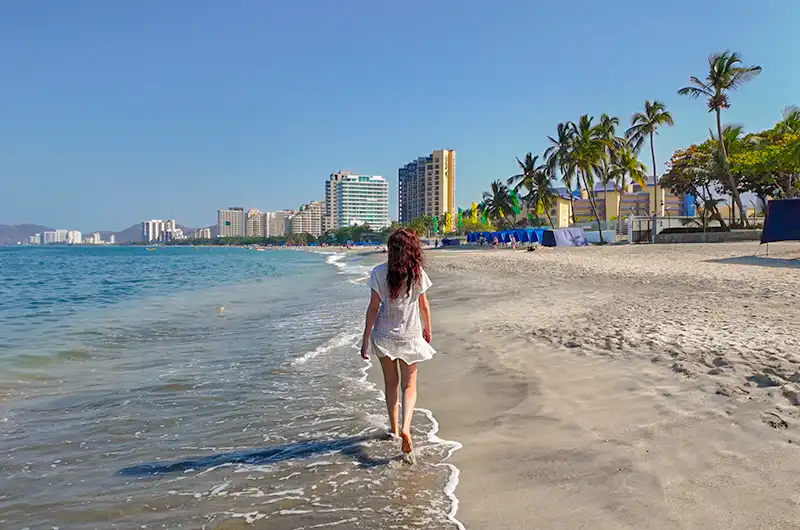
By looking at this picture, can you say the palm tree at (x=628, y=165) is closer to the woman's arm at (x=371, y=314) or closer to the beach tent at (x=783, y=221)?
the beach tent at (x=783, y=221)

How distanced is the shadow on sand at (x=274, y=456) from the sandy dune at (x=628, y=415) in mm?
726

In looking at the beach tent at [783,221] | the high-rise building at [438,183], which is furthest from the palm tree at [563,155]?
the high-rise building at [438,183]

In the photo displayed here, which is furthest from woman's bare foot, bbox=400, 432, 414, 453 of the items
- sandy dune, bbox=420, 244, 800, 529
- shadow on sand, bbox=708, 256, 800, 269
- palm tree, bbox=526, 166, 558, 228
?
palm tree, bbox=526, 166, 558, 228

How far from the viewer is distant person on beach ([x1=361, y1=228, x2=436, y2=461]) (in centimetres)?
389

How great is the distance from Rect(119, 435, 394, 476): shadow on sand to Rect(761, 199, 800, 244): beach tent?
20.3 m

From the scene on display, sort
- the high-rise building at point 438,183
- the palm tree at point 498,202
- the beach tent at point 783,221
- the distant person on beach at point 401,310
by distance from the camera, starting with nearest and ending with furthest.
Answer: the distant person on beach at point 401,310 < the beach tent at point 783,221 < the palm tree at point 498,202 < the high-rise building at point 438,183

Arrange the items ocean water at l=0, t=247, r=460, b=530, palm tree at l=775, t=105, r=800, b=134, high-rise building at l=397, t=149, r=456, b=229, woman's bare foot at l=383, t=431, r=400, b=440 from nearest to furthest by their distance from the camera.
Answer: ocean water at l=0, t=247, r=460, b=530, woman's bare foot at l=383, t=431, r=400, b=440, palm tree at l=775, t=105, r=800, b=134, high-rise building at l=397, t=149, r=456, b=229

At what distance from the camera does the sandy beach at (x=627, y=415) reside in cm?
289

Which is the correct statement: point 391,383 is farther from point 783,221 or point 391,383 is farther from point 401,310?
point 783,221

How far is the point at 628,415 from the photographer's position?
4254mm

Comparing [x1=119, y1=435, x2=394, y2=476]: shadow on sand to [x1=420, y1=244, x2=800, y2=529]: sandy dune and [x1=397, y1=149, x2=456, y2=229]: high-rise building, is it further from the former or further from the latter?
[x1=397, y1=149, x2=456, y2=229]: high-rise building

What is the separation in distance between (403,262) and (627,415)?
223 cm

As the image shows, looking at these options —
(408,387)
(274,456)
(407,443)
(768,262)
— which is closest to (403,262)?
(408,387)

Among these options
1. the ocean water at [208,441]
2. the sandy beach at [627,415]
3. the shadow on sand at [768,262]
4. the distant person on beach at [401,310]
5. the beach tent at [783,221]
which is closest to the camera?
the sandy beach at [627,415]
